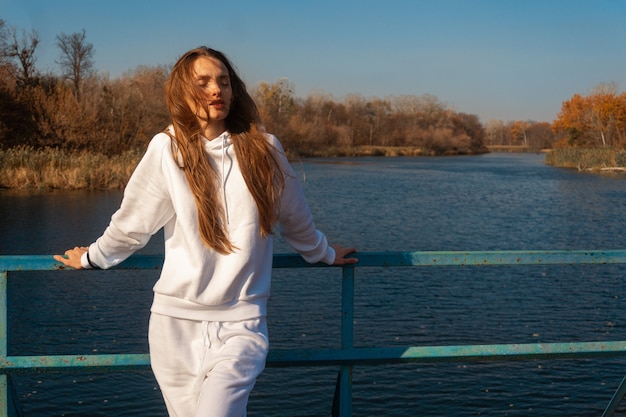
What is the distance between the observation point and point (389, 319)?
31.0 ft

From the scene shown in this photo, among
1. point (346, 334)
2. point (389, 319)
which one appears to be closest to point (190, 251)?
point (346, 334)

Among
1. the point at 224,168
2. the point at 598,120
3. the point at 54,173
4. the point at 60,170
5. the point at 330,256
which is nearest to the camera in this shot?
the point at 224,168

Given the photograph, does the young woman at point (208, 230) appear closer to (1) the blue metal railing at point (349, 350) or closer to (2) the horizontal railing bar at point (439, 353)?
(1) the blue metal railing at point (349, 350)

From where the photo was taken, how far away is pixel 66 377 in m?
7.37

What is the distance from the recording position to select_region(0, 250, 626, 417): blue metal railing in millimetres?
2658

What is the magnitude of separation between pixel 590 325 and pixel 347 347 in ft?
24.5

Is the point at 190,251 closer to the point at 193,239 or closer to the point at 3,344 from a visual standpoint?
the point at 193,239

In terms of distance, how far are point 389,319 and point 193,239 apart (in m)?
7.19

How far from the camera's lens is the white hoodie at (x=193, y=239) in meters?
2.48

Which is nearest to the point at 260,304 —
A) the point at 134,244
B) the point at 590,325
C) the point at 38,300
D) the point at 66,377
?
the point at 134,244

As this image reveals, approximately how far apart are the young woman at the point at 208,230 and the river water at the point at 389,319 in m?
2.03

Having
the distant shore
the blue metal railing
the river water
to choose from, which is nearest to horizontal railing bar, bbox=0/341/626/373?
the blue metal railing

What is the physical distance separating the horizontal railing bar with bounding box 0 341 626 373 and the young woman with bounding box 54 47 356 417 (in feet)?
0.83

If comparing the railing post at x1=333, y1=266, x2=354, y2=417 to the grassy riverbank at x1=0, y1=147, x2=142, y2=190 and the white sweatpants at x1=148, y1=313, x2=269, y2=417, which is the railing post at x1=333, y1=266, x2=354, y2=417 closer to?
the white sweatpants at x1=148, y1=313, x2=269, y2=417
